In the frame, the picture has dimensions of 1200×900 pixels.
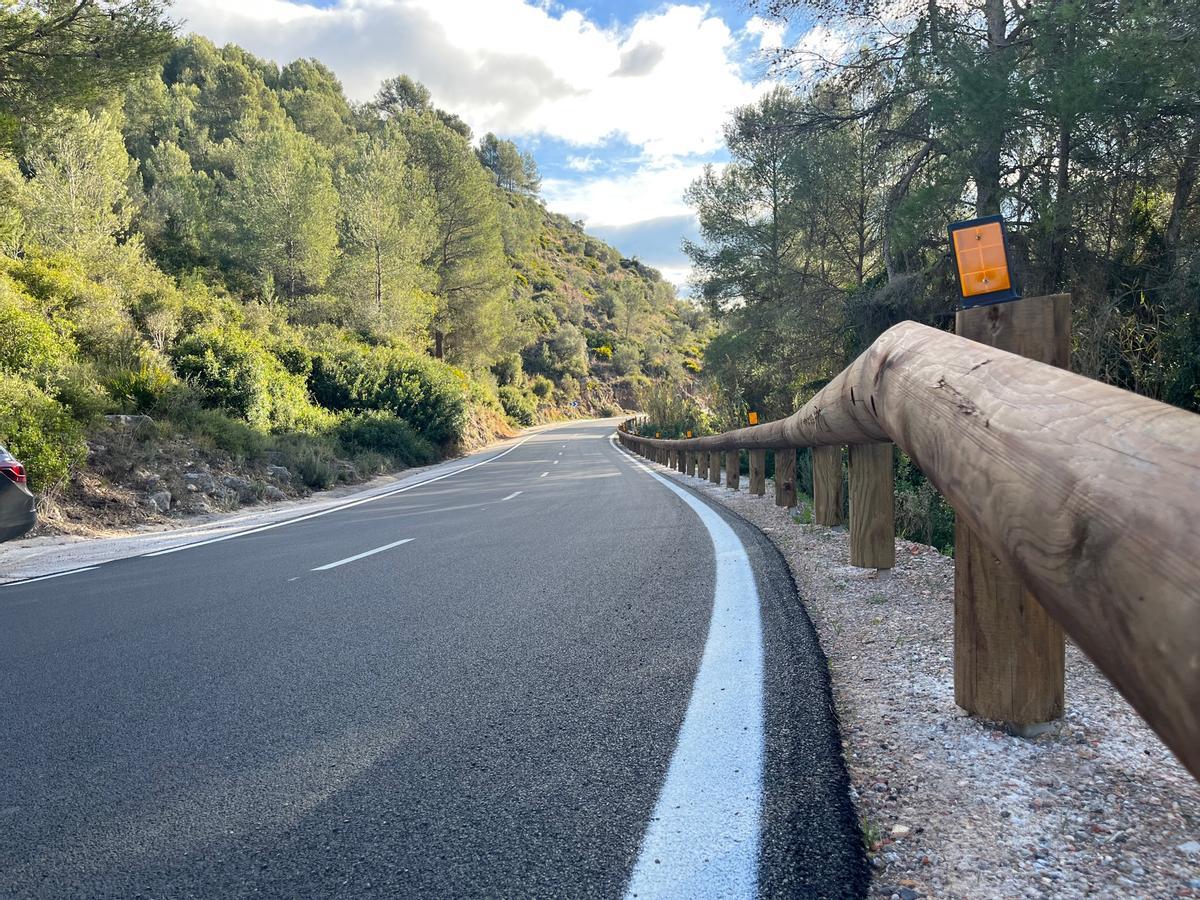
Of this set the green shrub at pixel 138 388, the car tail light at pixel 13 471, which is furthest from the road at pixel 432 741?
the green shrub at pixel 138 388

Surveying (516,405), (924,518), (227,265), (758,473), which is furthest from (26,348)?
(516,405)

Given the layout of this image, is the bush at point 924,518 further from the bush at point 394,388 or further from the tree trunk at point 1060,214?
the bush at point 394,388

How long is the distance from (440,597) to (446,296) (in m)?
36.9

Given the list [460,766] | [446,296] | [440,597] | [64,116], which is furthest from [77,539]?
[446,296]

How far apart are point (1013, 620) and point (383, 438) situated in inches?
840

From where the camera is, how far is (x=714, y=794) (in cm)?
178

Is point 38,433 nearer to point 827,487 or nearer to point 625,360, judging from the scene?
point 827,487

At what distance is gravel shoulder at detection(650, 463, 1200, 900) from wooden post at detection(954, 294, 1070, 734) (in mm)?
85

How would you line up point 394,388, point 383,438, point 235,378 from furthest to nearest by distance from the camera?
1. point 394,388
2. point 383,438
3. point 235,378

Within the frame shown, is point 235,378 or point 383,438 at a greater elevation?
point 235,378

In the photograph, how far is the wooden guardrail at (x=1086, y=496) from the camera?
2.28ft

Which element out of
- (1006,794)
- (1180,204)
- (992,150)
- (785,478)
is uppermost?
(992,150)

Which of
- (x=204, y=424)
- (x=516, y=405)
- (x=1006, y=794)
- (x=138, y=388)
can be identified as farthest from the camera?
(x=516, y=405)

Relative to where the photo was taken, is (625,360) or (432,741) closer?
(432,741)
